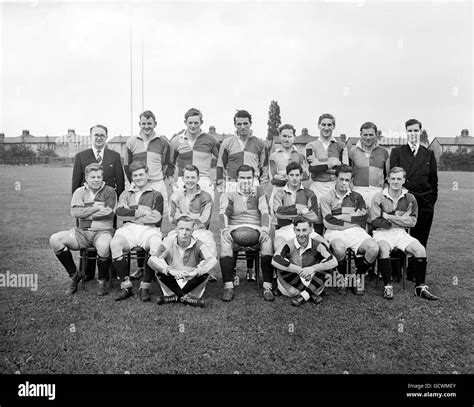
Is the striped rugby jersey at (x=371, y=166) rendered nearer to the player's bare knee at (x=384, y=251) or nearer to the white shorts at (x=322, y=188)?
the white shorts at (x=322, y=188)

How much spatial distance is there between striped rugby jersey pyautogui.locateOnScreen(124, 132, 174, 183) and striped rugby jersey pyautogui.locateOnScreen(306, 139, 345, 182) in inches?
80.3

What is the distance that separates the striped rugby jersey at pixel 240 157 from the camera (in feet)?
18.5

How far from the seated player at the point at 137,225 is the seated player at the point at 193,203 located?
0.21 meters

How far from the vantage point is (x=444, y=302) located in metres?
4.77

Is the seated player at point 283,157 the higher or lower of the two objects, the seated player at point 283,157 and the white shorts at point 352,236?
the higher

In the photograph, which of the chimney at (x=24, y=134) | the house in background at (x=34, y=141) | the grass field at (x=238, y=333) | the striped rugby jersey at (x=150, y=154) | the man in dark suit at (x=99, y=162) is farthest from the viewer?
the chimney at (x=24, y=134)

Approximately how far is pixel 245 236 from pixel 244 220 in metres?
0.34

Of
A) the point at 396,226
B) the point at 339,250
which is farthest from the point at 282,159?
the point at 396,226

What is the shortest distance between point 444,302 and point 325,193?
190 centimetres

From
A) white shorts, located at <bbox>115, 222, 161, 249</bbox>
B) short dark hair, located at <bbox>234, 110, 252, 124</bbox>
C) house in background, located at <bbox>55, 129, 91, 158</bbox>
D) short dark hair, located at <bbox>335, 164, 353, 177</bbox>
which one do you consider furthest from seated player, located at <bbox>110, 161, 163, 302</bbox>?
house in background, located at <bbox>55, 129, 91, 158</bbox>

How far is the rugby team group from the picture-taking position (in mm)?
4785

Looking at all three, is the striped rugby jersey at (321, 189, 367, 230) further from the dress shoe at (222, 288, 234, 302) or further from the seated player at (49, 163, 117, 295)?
the seated player at (49, 163, 117, 295)

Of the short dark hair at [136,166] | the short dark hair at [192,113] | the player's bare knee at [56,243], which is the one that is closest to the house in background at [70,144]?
the short dark hair at [192,113]
